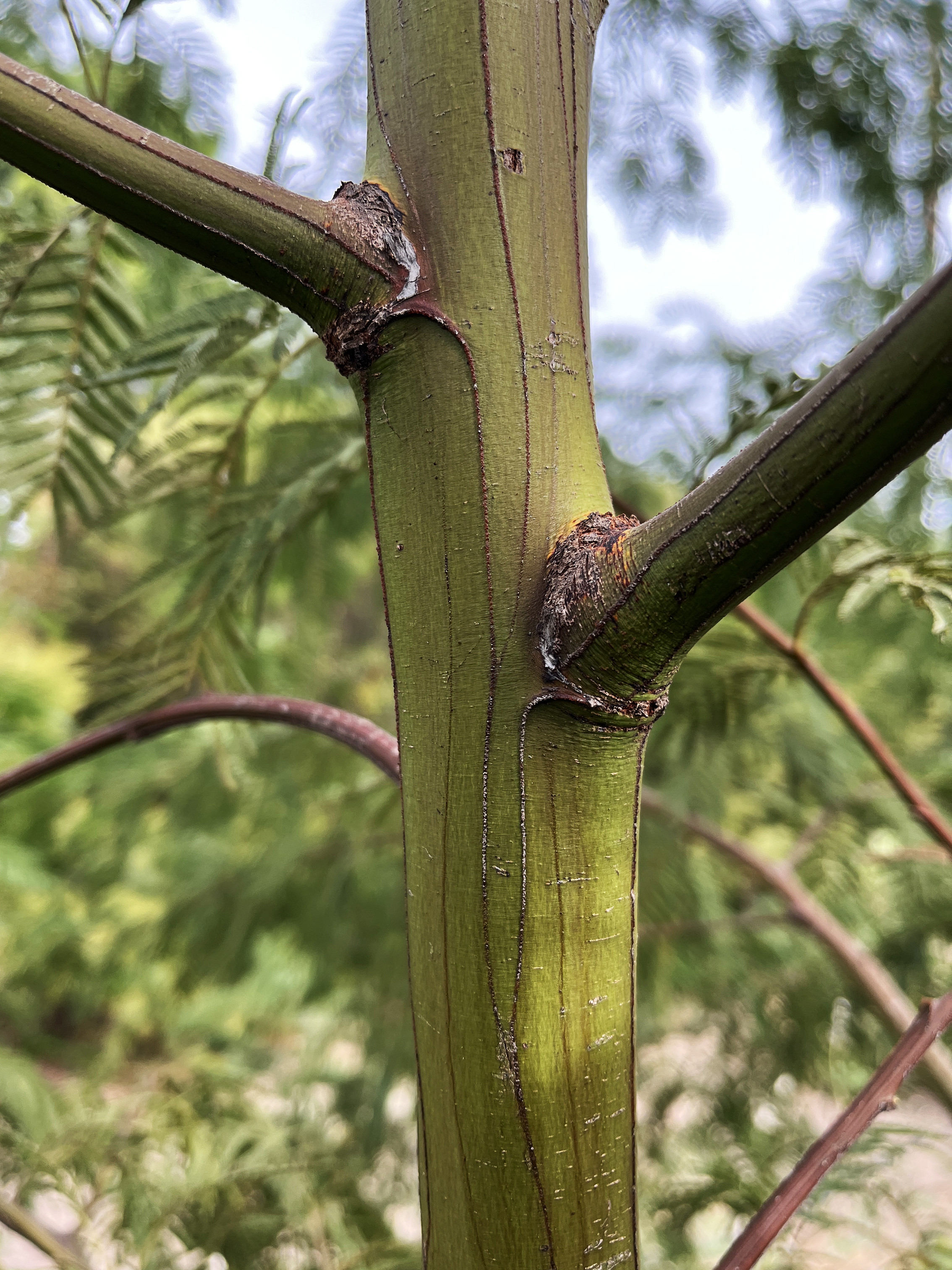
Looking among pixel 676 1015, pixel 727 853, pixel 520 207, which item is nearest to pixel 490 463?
pixel 520 207

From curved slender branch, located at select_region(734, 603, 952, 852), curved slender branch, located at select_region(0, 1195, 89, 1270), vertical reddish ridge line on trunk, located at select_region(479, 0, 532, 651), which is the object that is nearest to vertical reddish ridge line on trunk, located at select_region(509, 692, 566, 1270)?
vertical reddish ridge line on trunk, located at select_region(479, 0, 532, 651)

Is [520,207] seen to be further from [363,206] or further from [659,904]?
[659,904]

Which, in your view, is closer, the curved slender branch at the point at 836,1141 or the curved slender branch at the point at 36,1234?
the curved slender branch at the point at 836,1141

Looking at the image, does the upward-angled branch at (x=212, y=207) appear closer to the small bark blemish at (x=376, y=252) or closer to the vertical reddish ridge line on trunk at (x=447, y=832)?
the small bark blemish at (x=376, y=252)

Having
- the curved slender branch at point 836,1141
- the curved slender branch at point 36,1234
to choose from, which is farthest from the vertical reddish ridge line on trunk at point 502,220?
the curved slender branch at point 36,1234

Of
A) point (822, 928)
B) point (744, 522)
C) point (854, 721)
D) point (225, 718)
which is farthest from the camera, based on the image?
point (822, 928)

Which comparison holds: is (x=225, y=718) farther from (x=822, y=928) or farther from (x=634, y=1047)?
(x=822, y=928)

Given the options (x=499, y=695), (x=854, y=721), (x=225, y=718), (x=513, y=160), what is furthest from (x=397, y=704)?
(x=854, y=721)
